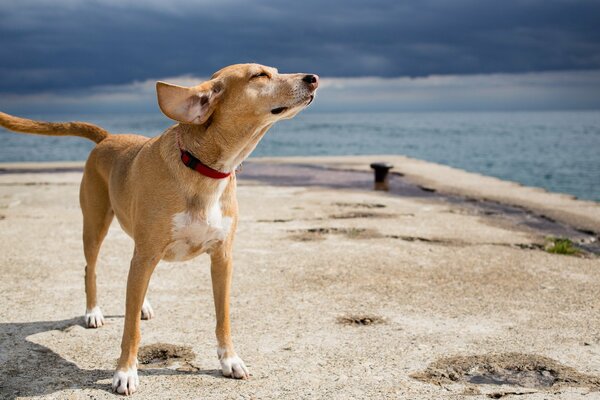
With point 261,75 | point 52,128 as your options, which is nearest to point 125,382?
point 261,75

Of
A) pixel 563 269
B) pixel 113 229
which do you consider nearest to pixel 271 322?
pixel 563 269

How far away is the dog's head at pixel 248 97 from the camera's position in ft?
12.6

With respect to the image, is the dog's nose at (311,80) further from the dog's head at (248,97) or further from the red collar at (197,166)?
the red collar at (197,166)

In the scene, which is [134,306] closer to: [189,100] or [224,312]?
[224,312]

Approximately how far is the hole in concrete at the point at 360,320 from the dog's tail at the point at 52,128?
2523 millimetres

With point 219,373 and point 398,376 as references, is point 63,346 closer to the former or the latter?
point 219,373

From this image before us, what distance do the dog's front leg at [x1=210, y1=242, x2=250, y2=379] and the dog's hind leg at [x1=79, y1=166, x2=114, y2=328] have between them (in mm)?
1229

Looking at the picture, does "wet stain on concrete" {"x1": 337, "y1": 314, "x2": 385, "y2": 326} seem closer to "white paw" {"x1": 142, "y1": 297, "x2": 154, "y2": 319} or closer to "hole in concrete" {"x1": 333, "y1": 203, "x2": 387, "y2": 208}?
"white paw" {"x1": 142, "y1": 297, "x2": 154, "y2": 319}

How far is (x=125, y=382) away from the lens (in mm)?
4074

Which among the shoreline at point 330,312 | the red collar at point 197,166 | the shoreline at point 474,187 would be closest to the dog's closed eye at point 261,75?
the red collar at point 197,166

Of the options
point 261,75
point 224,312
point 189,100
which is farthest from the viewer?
point 224,312

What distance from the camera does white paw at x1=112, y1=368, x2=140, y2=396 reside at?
4.05 metres

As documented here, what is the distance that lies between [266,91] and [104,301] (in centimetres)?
312

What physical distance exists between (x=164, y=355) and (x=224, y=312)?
0.66 m
